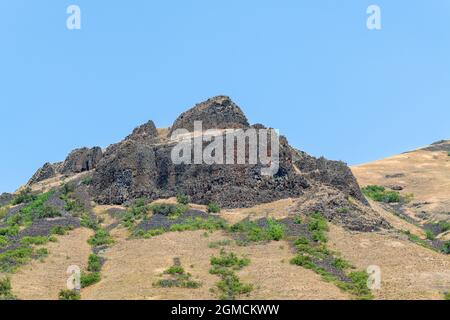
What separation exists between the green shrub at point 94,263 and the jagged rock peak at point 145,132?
28677mm

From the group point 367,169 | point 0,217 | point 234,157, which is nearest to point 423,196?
point 367,169

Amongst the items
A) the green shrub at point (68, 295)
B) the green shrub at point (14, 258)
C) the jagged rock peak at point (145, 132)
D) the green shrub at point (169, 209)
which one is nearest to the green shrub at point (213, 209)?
the green shrub at point (169, 209)

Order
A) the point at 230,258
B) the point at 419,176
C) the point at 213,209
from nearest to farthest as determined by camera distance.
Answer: the point at 230,258, the point at 213,209, the point at 419,176

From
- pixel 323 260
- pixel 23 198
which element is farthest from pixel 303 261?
pixel 23 198

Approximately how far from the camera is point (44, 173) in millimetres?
87938

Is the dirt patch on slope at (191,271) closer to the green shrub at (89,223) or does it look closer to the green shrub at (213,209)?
the green shrub at (89,223)

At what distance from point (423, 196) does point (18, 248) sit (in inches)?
2426

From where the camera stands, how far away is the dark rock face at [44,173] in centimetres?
8739

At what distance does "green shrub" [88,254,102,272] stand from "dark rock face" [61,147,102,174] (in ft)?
106

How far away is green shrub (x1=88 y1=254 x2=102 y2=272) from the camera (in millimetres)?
48906

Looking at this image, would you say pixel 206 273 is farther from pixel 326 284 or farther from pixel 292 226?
pixel 292 226

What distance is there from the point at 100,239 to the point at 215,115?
2579 centimetres

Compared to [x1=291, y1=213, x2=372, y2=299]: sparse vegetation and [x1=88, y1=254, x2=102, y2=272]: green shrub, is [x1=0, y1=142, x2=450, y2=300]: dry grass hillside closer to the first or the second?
[x1=291, y1=213, x2=372, y2=299]: sparse vegetation

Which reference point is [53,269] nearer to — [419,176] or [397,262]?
[397,262]
